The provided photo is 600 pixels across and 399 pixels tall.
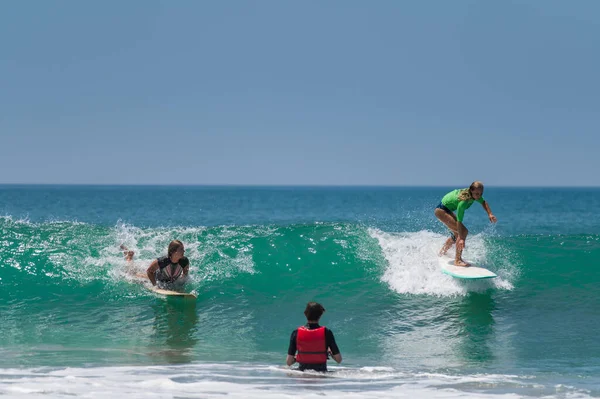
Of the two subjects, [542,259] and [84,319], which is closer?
[84,319]

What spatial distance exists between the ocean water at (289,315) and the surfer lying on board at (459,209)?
69cm

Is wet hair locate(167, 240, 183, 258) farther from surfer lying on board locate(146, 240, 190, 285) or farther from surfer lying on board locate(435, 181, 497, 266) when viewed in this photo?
surfer lying on board locate(435, 181, 497, 266)

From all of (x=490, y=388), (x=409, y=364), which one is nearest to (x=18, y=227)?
(x=409, y=364)

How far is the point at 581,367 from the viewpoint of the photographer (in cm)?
877

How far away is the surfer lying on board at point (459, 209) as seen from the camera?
13.4m

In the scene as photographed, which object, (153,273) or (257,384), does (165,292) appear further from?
(257,384)

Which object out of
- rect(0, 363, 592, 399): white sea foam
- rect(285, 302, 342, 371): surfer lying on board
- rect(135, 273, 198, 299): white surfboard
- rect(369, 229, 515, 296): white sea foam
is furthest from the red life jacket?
rect(369, 229, 515, 296): white sea foam

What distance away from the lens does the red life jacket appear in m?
7.77

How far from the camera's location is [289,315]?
490 inches

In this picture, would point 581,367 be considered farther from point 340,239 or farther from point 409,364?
point 340,239

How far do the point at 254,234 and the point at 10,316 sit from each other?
6995mm

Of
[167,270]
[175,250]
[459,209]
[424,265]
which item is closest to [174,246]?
[175,250]

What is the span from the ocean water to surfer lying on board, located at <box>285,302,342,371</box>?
0.59 ft

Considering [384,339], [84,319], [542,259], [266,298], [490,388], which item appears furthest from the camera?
[542,259]
